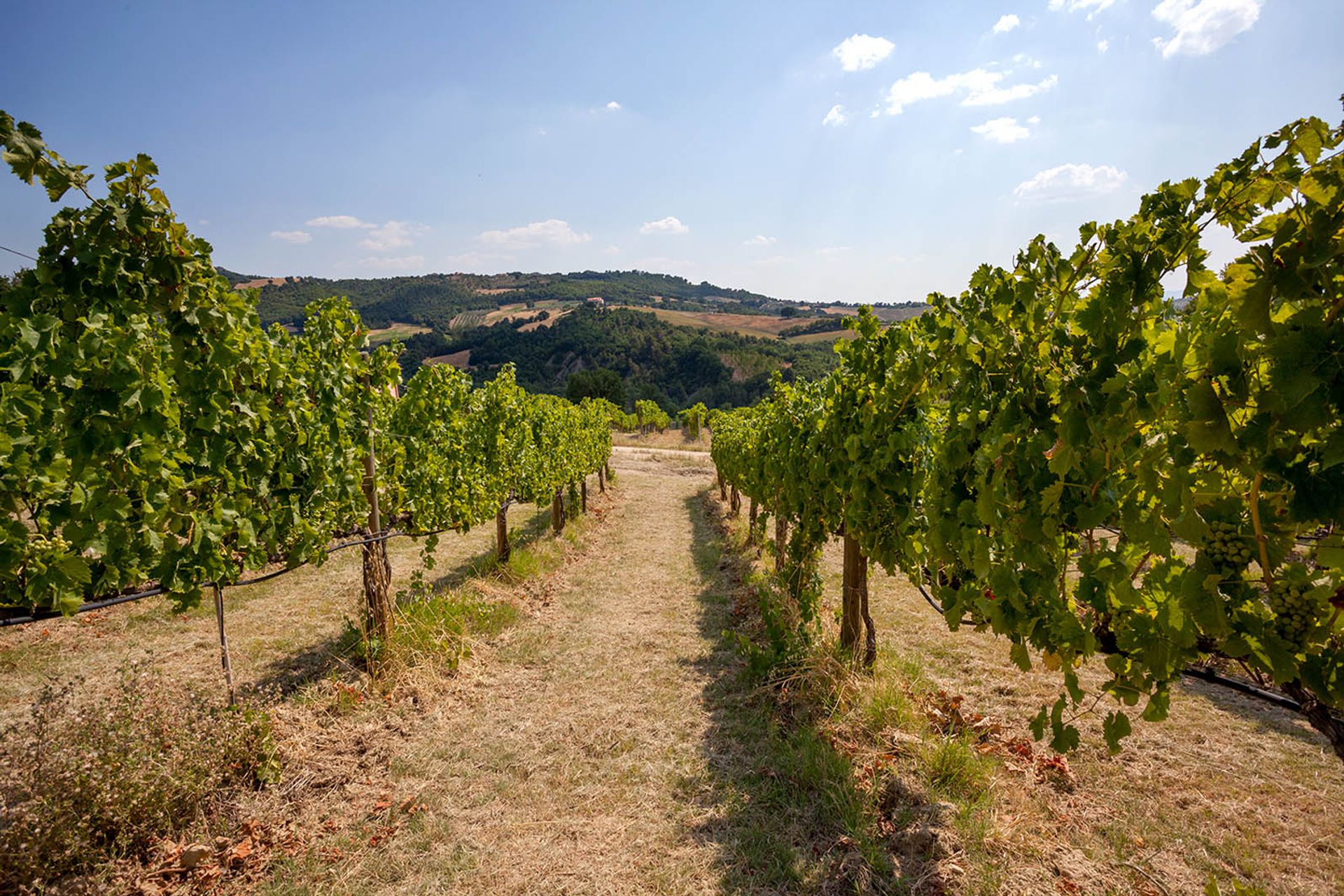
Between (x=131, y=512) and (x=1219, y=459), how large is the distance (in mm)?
4907

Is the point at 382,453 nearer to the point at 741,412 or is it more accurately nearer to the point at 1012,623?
the point at 1012,623

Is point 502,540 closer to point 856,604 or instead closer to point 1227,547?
point 856,604

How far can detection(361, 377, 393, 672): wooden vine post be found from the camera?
5.44 metres

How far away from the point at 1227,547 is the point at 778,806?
3359 mm

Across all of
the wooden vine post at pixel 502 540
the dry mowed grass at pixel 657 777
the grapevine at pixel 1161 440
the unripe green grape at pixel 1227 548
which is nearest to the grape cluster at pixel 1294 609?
the grapevine at pixel 1161 440

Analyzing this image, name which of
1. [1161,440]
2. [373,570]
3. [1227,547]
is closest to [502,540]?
[373,570]

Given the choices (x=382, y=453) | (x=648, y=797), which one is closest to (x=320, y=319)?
(x=382, y=453)

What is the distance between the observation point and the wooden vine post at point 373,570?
214 inches

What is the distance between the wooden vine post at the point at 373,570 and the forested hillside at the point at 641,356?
5475cm

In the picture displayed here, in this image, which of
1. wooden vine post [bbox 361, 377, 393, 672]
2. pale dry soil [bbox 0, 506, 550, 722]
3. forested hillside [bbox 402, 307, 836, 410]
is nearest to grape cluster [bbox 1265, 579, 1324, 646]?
wooden vine post [bbox 361, 377, 393, 672]

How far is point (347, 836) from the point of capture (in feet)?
11.9

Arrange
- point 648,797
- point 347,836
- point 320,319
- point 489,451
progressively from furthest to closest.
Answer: point 489,451 → point 320,319 → point 648,797 → point 347,836

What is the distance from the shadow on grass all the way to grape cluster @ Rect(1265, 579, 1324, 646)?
2.46m

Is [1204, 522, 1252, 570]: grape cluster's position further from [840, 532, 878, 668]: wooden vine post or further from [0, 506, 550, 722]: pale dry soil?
[0, 506, 550, 722]: pale dry soil
